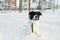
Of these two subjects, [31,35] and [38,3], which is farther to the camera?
[38,3]

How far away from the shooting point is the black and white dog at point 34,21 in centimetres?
752

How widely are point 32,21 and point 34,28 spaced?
0.32 metres

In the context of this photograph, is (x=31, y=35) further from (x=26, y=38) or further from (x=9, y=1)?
(x=9, y=1)

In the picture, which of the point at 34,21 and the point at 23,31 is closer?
the point at 34,21

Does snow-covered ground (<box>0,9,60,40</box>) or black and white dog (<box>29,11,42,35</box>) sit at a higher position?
black and white dog (<box>29,11,42,35</box>)

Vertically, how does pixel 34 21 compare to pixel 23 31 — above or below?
above

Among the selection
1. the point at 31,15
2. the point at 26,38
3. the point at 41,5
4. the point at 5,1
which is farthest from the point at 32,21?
the point at 5,1

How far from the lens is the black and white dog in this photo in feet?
24.7

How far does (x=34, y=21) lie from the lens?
766 cm

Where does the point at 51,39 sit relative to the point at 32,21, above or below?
below

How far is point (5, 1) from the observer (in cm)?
5150

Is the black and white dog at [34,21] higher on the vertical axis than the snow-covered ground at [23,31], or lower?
higher

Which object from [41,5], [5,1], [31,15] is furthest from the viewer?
[5,1]

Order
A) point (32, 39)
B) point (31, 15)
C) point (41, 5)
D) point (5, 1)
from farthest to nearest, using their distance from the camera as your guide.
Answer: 1. point (5, 1)
2. point (41, 5)
3. point (31, 15)
4. point (32, 39)
